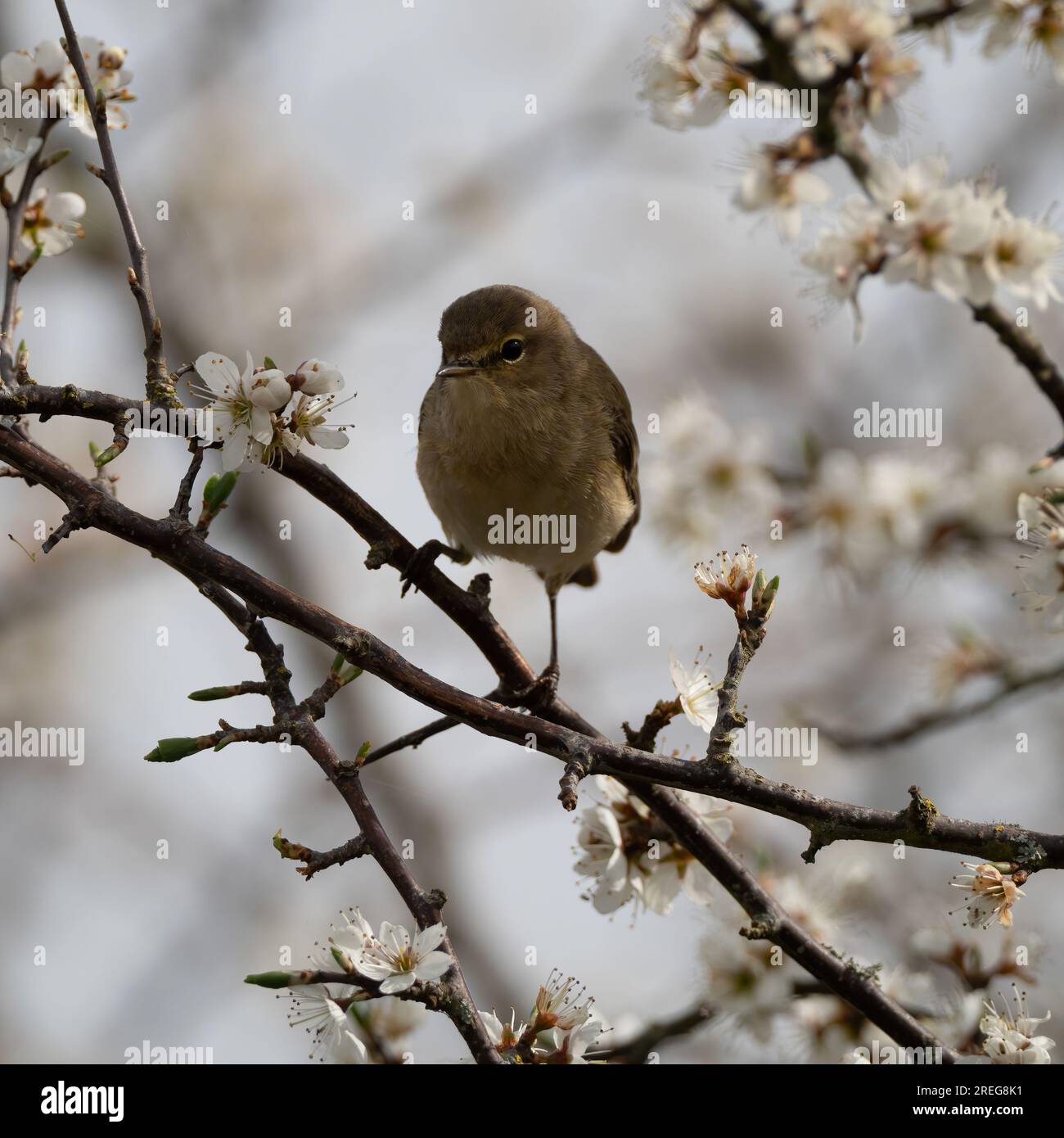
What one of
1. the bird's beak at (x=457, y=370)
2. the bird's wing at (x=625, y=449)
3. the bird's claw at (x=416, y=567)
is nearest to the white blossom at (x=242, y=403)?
the bird's claw at (x=416, y=567)

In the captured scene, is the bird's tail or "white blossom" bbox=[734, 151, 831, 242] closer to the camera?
"white blossom" bbox=[734, 151, 831, 242]

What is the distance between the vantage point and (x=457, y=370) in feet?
14.3

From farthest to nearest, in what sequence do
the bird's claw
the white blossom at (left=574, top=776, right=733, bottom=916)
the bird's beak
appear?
1. the bird's beak
2. the white blossom at (left=574, top=776, right=733, bottom=916)
3. the bird's claw

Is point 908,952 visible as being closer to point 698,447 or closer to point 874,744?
point 874,744

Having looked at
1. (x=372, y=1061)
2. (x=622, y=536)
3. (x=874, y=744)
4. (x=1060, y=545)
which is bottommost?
(x=372, y=1061)

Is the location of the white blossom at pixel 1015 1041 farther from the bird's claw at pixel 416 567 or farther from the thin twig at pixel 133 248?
A: the thin twig at pixel 133 248

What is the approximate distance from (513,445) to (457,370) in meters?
0.35

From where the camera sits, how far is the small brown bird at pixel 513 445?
4.41 meters

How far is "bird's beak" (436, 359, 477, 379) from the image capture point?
4348 millimetres

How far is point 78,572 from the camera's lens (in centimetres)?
958

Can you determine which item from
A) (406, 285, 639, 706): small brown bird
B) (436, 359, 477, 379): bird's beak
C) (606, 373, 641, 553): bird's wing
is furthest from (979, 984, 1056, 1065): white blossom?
(606, 373, 641, 553): bird's wing

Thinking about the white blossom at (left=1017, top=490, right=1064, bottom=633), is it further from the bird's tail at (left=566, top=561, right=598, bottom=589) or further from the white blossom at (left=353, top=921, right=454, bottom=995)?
the bird's tail at (left=566, top=561, right=598, bottom=589)
